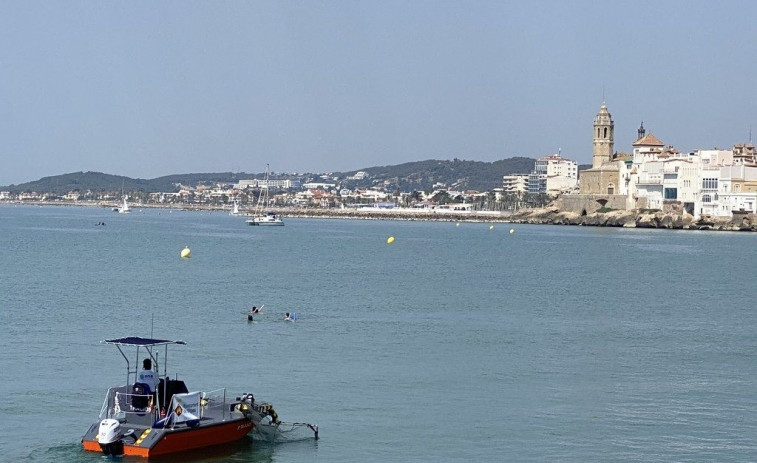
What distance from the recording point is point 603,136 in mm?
162375

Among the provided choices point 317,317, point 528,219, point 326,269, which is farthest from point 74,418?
point 528,219

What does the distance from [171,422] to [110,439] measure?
1.03 meters

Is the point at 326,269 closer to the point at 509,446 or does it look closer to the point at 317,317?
the point at 317,317

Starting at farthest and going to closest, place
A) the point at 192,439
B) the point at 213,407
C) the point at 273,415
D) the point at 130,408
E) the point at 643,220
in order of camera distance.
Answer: the point at 643,220 < the point at 273,415 < the point at 213,407 < the point at 130,408 < the point at 192,439

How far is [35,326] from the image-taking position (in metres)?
33.3

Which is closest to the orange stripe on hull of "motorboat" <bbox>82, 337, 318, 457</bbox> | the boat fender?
"motorboat" <bbox>82, 337, 318, 457</bbox>

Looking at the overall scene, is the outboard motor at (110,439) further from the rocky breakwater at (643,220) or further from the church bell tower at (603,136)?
the church bell tower at (603,136)

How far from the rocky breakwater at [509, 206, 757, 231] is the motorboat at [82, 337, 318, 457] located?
119260 mm

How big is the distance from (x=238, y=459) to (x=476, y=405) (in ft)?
18.6

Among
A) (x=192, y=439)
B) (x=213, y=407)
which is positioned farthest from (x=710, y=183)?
(x=192, y=439)

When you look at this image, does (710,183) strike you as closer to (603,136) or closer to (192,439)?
(603,136)

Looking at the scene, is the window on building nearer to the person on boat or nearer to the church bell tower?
the church bell tower

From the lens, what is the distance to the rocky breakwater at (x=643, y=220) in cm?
13300

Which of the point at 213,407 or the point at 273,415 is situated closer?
the point at 213,407
